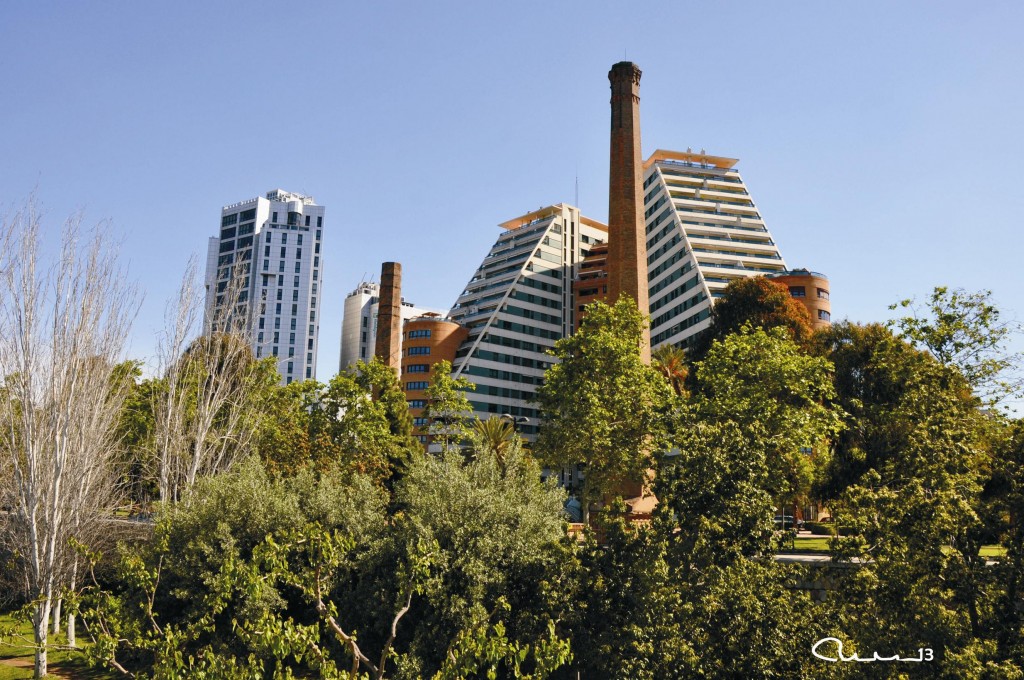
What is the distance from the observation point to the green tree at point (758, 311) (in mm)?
49312

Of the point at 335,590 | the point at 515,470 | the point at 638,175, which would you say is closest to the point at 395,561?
the point at 335,590

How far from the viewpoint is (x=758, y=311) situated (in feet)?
166

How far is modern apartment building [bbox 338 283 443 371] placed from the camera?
130m

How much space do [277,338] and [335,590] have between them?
102737 millimetres

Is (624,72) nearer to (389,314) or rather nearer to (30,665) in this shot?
(389,314)

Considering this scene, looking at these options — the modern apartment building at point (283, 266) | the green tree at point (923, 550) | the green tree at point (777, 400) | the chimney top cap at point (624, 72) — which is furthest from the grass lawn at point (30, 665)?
the modern apartment building at point (283, 266)

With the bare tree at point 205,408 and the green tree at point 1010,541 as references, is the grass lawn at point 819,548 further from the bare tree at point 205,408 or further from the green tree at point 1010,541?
the bare tree at point 205,408

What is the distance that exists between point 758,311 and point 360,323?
304 feet

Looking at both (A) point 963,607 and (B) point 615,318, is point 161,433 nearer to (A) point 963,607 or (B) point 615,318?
(B) point 615,318

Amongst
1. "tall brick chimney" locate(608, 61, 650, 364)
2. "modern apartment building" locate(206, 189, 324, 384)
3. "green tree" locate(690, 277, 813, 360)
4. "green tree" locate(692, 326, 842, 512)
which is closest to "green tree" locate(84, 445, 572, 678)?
"green tree" locate(692, 326, 842, 512)

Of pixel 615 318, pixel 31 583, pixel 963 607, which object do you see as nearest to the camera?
pixel 963 607

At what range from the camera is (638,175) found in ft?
168

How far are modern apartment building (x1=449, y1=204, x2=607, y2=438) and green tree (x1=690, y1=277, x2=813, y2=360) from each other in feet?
144

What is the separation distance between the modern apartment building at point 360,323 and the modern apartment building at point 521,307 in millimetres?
19122
